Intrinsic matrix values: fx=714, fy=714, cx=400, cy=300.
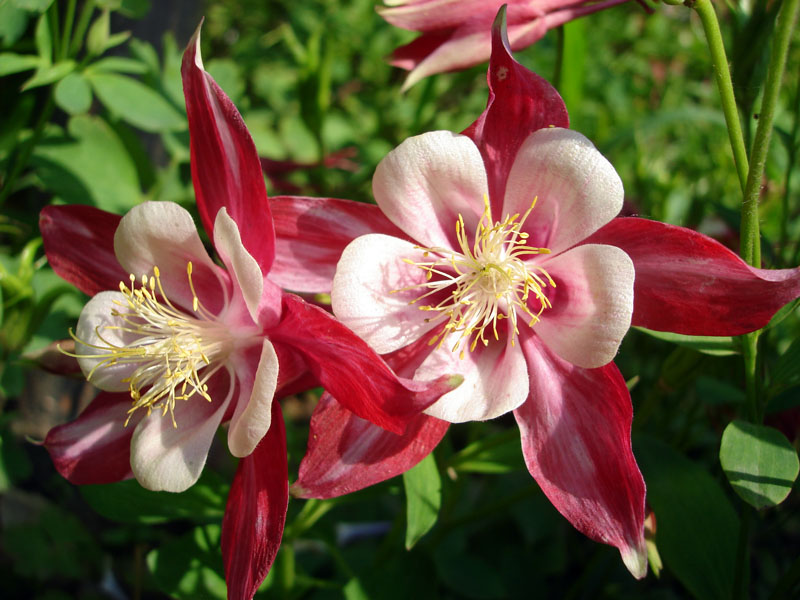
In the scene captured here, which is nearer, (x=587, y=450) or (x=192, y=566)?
(x=587, y=450)

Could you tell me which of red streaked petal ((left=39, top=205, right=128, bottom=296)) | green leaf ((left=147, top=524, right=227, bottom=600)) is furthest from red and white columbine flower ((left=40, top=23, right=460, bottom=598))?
green leaf ((left=147, top=524, right=227, bottom=600))

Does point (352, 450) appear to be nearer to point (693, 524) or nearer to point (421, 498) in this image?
point (421, 498)

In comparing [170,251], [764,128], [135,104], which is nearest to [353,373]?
[170,251]

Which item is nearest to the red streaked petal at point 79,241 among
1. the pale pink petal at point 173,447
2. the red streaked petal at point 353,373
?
the pale pink petal at point 173,447

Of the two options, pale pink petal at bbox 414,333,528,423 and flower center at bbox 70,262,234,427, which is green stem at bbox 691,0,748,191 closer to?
pale pink petal at bbox 414,333,528,423

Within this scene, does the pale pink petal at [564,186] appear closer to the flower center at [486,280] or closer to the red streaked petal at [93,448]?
the flower center at [486,280]

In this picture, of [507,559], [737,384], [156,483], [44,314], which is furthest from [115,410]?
[737,384]

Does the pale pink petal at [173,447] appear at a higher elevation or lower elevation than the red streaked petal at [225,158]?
lower
